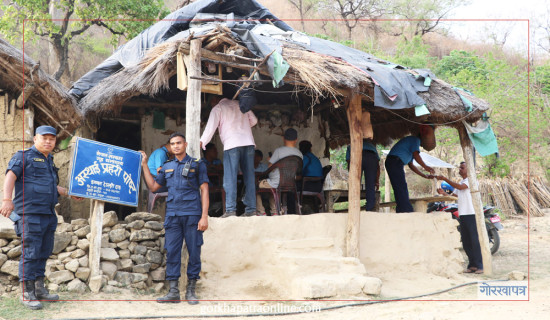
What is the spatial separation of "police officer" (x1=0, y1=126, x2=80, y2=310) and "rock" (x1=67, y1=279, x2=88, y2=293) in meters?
0.29

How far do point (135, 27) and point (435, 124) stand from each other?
9.07 m

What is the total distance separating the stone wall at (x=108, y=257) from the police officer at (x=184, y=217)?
1.67 ft

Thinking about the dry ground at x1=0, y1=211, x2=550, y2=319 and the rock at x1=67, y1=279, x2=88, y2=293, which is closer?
the dry ground at x1=0, y1=211, x2=550, y2=319

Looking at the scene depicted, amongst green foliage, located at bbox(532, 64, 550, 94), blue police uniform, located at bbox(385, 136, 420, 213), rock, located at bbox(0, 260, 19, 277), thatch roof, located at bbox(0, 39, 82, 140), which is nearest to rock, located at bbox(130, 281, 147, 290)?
rock, located at bbox(0, 260, 19, 277)

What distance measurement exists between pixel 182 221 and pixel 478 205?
475 cm

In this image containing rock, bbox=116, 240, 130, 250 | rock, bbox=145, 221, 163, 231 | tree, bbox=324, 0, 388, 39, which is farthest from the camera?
tree, bbox=324, 0, 388, 39

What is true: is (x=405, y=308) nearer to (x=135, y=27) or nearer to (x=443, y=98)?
(x=443, y=98)

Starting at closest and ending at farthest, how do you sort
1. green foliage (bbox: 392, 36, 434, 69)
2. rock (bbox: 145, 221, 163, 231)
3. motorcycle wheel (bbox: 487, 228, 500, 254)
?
1. rock (bbox: 145, 221, 163, 231)
2. motorcycle wheel (bbox: 487, 228, 500, 254)
3. green foliage (bbox: 392, 36, 434, 69)

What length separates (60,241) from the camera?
525cm

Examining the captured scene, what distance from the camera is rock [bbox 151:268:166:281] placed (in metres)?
5.57

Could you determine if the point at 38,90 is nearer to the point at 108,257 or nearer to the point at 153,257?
the point at 108,257

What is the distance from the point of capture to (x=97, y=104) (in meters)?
6.70

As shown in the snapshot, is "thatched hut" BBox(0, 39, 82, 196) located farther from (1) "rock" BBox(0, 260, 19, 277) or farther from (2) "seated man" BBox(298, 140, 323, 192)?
(2) "seated man" BBox(298, 140, 323, 192)

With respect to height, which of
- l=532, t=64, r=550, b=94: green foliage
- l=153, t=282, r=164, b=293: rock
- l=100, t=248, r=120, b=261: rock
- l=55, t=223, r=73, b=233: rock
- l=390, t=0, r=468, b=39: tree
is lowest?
l=153, t=282, r=164, b=293: rock
